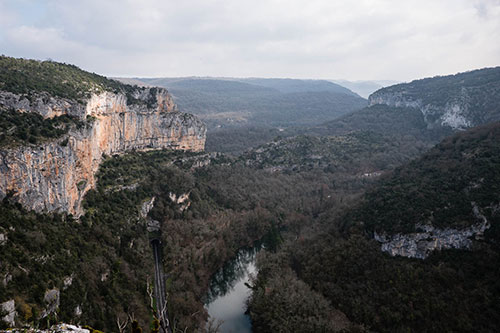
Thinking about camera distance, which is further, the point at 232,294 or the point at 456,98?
the point at 456,98

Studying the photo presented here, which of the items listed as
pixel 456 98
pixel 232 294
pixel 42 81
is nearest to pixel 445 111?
pixel 456 98

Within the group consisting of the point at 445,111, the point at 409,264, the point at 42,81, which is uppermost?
the point at 42,81

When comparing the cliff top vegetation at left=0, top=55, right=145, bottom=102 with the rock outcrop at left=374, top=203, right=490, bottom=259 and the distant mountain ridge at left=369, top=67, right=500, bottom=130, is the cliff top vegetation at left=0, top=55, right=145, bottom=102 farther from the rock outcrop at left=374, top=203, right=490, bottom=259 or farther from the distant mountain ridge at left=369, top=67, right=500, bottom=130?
the distant mountain ridge at left=369, top=67, right=500, bottom=130

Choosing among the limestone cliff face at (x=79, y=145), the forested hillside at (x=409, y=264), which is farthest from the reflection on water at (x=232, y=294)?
the limestone cliff face at (x=79, y=145)

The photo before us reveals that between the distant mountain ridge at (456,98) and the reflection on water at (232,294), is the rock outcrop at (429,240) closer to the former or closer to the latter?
the reflection on water at (232,294)

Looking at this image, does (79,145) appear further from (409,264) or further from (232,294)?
(409,264)

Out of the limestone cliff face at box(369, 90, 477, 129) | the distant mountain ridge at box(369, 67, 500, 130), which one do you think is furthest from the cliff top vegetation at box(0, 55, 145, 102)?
the limestone cliff face at box(369, 90, 477, 129)

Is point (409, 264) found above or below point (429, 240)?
below
